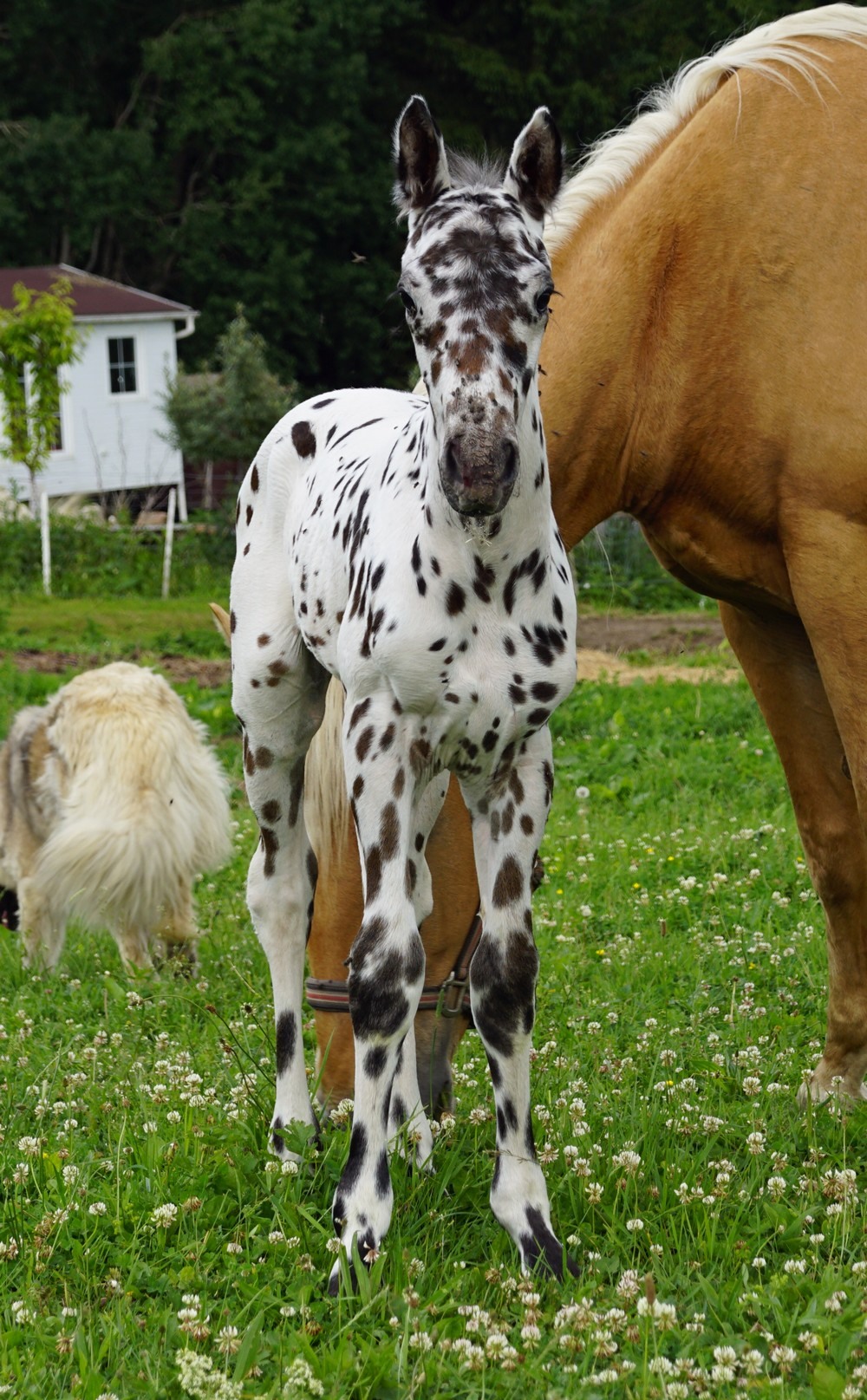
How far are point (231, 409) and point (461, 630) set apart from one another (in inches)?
1111

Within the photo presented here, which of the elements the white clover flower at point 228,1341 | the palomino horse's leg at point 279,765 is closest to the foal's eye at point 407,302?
the palomino horse's leg at point 279,765

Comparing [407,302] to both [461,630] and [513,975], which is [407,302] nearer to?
[461,630]

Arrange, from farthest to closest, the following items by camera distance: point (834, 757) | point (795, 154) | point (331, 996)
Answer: point (834, 757) → point (795, 154) → point (331, 996)

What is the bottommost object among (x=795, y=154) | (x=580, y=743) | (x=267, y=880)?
(x=580, y=743)

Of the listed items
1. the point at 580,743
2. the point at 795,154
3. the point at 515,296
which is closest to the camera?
the point at 515,296

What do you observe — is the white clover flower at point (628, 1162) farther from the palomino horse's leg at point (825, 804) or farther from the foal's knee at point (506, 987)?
the palomino horse's leg at point (825, 804)

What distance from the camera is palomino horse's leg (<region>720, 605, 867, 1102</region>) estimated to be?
491cm

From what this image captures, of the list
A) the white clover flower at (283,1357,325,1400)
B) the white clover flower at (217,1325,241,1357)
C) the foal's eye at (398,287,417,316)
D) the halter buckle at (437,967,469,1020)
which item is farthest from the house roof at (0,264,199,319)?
the white clover flower at (283,1357,325,1400)

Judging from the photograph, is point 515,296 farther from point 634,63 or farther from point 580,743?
point 634,63

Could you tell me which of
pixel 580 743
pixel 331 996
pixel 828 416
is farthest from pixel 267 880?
pixel 580 743

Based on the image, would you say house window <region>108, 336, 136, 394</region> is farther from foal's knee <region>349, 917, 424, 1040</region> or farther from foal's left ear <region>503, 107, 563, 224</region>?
foal's knee <region>349, 917, 424, 1040</region>

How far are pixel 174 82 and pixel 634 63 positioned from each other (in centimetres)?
1379

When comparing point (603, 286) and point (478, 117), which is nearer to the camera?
point (603, 286)

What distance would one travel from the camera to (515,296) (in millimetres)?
2969
